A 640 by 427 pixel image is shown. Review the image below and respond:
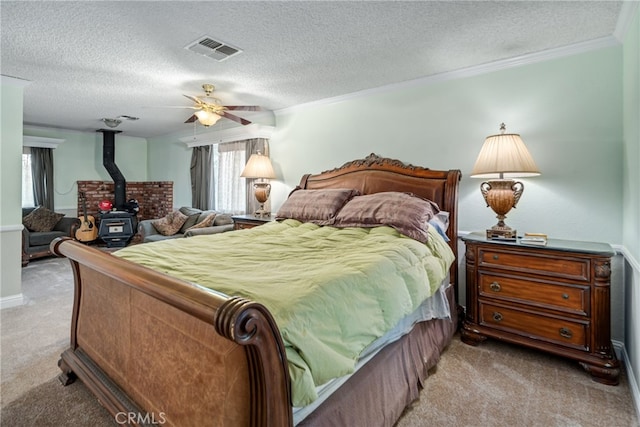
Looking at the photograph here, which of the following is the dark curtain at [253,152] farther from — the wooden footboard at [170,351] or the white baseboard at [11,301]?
the wooden footboard at [170,351]

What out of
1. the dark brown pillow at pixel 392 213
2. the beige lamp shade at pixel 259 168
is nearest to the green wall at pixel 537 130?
the dark brown pillow at pixel 392 213

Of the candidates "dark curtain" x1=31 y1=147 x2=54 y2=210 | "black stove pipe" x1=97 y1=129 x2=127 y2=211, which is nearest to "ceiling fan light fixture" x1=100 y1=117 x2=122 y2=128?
"black stove pipe" x1=97 y1=129 x2=127 y2=211

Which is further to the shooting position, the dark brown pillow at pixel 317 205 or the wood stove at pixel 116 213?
the wood stove at pixel 116 213

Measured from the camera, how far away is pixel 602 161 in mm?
2441

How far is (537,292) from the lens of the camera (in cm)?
228

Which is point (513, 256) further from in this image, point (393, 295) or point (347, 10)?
Result: point (347, 10)

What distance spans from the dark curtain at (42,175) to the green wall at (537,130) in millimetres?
5919

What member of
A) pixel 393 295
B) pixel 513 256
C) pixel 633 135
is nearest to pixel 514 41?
pixel 633 135

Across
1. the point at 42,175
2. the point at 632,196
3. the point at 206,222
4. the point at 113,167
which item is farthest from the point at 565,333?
the point at 42,175

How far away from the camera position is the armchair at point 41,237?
16.3 ft

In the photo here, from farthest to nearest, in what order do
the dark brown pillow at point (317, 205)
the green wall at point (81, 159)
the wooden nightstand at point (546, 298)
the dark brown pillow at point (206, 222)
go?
1. the green wall at point (81, 159)
2. the dark brown pillow at point (206, 222)
3. the dark brown pillow at point (317, 205)
4. the wooden nightstand at point (546, 298)

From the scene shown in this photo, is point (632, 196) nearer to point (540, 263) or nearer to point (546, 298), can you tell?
point (540, 263)

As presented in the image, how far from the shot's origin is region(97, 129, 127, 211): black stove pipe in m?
6.46

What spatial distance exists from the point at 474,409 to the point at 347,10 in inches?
97.5
